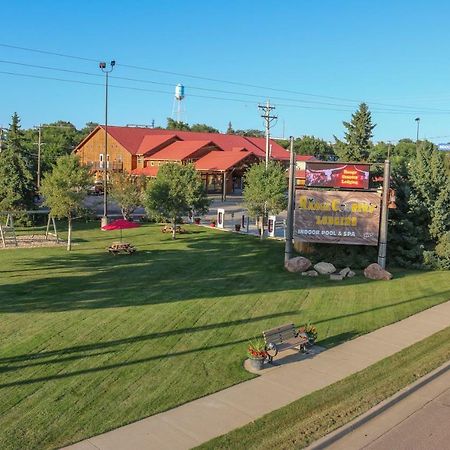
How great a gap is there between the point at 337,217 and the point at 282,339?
11.8 metres

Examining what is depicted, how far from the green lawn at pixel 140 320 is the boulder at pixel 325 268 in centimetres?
110

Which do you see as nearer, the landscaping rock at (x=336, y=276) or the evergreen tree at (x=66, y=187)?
the landscaping rock at (x=336, y=276)

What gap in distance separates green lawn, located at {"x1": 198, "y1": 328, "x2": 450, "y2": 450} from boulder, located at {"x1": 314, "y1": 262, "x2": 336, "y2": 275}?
9224 mm

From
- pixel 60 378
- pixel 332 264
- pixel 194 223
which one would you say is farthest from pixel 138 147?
pixel 60 378

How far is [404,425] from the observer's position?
369 inches

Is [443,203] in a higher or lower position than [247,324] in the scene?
higher

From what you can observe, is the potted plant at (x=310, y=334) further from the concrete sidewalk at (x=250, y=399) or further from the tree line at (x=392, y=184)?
the tree line at (x=392, y=184)

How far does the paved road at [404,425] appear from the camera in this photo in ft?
28.2

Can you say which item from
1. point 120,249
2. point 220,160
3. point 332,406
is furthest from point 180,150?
point 332,406

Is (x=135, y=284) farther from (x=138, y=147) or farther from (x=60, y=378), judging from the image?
(x=138, y=147)

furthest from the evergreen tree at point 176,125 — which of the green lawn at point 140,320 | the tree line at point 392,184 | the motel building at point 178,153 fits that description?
the green lawn at point 140,320

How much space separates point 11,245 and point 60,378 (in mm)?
19264

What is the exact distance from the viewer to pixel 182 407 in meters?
9.72

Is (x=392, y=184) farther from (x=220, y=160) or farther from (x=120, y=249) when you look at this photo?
(x=220, y=160)
